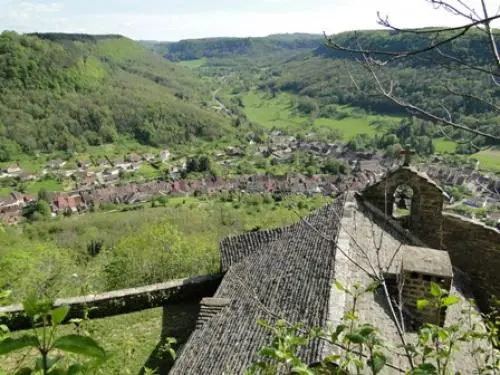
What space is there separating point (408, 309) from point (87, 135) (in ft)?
385

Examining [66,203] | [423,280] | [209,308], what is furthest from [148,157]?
[423,280]

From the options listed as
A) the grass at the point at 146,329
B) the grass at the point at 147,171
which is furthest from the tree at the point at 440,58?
the grass at the point at 147,171

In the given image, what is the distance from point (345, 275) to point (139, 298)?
7113 mm

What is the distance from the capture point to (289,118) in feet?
439

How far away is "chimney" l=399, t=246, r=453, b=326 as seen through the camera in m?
6.61

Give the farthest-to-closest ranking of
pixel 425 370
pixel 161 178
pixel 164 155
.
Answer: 1. pixel 164 155
2. pixel 161 178
3. pixel 425 370

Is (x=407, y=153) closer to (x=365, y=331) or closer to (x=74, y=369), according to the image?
(x=365, y=331)

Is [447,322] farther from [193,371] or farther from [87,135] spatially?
[87,135]

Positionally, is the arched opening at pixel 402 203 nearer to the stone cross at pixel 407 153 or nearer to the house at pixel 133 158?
the stone cross at pixel 407 153

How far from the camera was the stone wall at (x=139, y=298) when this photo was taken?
11.6 metres

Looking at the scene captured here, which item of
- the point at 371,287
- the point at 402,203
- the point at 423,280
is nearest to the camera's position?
the point at 371,287

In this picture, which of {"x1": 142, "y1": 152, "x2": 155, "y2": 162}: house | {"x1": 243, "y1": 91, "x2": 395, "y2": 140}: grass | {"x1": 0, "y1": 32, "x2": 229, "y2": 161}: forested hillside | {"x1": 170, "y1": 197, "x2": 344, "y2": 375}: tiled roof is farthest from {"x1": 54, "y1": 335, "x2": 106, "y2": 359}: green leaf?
{"x1": 0, "y1": 32, "x2": 229, "y2": 161}: forested hillside

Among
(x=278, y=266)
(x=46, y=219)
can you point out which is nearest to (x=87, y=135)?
(x=46, y=219)

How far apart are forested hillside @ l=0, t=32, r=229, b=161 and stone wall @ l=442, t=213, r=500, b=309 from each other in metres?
104
